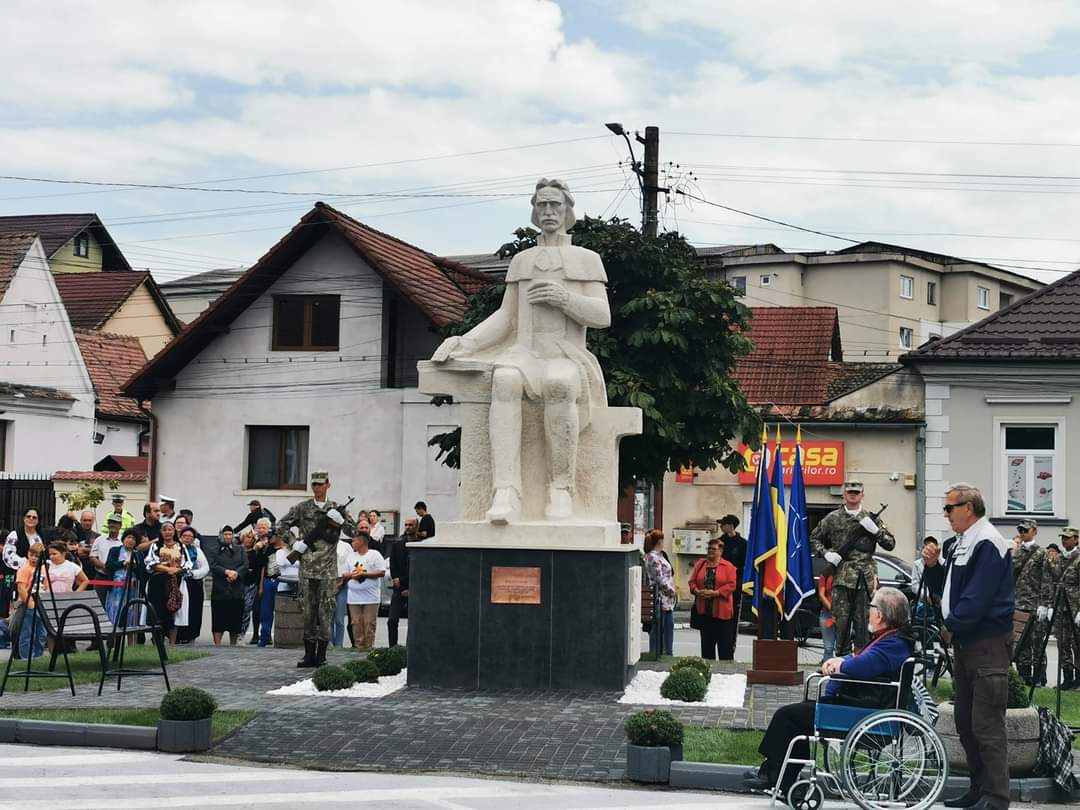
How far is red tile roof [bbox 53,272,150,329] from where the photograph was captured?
55.2 metres

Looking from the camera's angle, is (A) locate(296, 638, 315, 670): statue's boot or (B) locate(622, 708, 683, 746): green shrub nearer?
(B) locate(622, 708, 683, 746): green shrub

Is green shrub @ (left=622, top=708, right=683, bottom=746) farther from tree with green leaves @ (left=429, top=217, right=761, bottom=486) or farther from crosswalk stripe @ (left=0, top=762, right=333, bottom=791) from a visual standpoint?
tree with green leaves @ (left=429, top=217, right=761, bottom=486)

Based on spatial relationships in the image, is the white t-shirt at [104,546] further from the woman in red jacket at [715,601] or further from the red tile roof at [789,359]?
the red tile roof at [789,359]

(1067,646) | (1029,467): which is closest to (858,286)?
(1029,467)

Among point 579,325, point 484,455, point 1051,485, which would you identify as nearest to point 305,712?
point 484,455

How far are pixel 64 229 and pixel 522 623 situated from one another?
5106 cm

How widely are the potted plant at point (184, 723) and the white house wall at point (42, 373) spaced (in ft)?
112

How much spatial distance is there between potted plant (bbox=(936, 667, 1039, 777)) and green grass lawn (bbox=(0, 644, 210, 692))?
7.68 m

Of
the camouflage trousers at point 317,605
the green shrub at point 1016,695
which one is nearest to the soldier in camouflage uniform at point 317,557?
the camouflage trousers at point 317,605

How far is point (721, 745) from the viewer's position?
38.4 feet

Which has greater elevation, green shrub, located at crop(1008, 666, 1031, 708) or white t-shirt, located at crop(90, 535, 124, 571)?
white t-shirt, located at crop(90, 535, 124, 571)

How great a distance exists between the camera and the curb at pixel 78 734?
39.0 ft

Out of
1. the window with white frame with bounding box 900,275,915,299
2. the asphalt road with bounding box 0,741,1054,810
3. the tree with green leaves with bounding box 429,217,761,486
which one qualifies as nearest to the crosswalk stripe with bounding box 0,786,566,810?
the asphalt road with bounding box 0,741,1054,810

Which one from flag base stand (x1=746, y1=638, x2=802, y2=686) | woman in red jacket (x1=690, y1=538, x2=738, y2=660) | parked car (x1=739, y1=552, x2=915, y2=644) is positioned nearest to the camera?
flag base stand (x1=746, y1=638, x2=802, y2=686)
